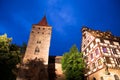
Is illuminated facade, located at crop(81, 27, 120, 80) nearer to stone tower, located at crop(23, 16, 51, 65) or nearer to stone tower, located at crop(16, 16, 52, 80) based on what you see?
stone tower, located at crop(16, 16, 52, 80)

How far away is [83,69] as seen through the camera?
27062 mm

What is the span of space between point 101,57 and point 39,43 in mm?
16791

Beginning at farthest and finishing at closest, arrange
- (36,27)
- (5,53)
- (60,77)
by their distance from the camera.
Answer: (36,27)
(60,77)
(5,53)

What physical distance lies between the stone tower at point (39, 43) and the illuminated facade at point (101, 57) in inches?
387

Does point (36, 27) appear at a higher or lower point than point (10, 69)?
higher

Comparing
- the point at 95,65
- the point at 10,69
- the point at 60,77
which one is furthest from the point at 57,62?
the point at 10,69

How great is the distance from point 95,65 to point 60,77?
882cm

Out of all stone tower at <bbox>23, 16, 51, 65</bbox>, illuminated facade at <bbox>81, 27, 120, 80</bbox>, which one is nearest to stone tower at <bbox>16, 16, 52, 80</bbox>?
stone tower at <bbox>23, 16, 51, 65</bbox>

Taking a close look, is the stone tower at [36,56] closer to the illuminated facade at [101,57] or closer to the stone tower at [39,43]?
the stone tower at [39,43]

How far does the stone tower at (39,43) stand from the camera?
31.3 meters

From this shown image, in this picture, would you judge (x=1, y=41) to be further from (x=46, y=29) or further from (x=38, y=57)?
(x=46, y=29)

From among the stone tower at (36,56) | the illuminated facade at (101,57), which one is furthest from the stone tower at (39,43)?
the illuminated facade at (101,57)

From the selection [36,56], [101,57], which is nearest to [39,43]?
[36,56]

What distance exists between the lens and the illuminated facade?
22672mm
